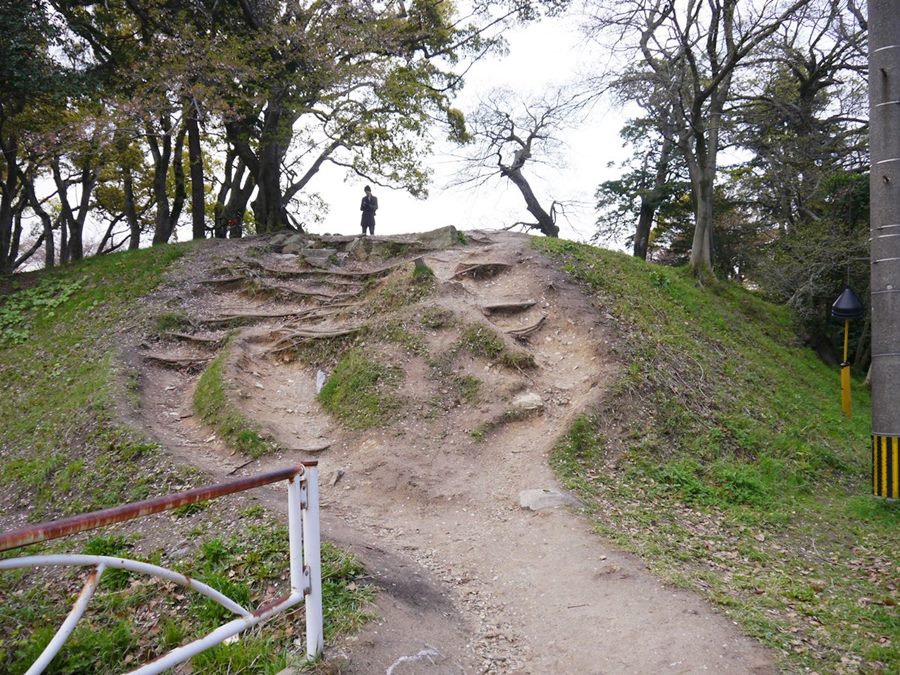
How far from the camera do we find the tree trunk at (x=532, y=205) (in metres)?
19.6

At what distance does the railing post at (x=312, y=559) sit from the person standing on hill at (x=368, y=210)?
1382cm

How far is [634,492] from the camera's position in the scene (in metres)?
6.05

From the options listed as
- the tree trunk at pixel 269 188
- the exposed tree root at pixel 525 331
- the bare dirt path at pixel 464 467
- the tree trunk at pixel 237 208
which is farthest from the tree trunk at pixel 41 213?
the exposed tree root at pixel 525 331

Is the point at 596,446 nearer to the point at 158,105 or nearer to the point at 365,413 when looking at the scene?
the point at 365,413

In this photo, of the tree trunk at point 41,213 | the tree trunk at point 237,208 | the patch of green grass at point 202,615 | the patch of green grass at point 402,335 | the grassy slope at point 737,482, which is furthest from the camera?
the tree trunk at point 237,208

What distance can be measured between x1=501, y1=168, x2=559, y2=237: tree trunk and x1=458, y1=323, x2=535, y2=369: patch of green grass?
11691 millimetres

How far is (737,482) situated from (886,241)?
9.32 feet

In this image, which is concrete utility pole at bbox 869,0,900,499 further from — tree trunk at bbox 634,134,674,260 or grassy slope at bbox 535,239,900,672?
tree trunk at bbox 634,134,674,260

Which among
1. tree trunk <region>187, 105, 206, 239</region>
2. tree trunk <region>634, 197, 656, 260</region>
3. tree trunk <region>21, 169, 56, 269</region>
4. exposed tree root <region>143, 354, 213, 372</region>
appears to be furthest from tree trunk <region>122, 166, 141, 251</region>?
tree trunk <region>634, 197, 656, 260</region>

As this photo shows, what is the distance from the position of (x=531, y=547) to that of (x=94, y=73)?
14.3m

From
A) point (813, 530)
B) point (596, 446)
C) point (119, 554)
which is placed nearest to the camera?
point (119, 554)

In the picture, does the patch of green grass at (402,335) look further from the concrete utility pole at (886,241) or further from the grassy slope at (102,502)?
the concrete utility pole at (886,241)

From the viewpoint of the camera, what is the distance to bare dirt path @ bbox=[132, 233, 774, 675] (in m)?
3.48

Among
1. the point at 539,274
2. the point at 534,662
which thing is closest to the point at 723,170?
the point at 539,274
